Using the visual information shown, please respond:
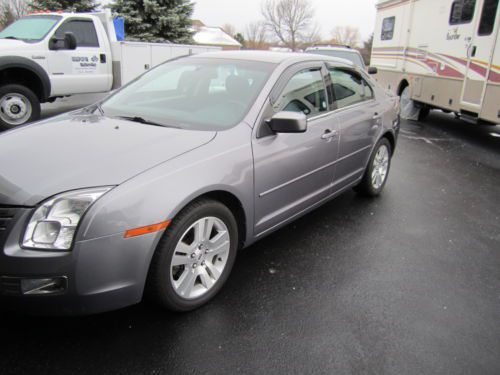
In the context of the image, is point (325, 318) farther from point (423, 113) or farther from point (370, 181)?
point (423, 113)

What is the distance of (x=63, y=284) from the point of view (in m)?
2.16

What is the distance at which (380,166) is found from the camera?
5043 millimetres

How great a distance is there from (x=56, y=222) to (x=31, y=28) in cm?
760

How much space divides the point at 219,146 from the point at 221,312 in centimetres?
111

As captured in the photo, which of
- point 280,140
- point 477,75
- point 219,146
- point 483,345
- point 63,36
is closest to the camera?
point 483,345

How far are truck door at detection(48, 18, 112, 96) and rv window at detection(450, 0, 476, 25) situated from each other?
285 inches

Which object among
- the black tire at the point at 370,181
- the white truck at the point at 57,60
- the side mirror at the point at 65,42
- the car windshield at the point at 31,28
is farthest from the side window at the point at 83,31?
the black tire at the point at 370,181

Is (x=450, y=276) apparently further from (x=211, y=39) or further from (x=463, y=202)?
(x=211, y=39)

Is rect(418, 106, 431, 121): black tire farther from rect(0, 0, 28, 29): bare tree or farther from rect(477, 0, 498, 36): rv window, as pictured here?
rect(0, 0, 28, 29): bare tree

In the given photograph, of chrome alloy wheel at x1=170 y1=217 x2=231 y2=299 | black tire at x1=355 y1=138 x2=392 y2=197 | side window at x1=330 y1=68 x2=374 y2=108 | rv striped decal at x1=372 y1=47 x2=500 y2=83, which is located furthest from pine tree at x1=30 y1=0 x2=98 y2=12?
chrome alloy wheel at x1=170 y1=217 x2=231 y2=299

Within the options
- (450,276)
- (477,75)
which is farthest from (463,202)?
(477,75)

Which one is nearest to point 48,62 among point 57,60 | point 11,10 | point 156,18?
point 57,60

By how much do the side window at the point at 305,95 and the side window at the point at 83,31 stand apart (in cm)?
647

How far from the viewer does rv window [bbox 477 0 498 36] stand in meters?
7.17
